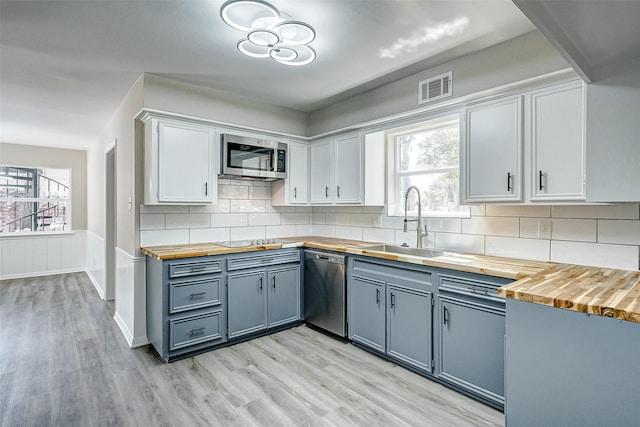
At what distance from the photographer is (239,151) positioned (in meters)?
3.40

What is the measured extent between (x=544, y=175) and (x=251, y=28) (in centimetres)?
205

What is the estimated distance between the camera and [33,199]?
6.16 metres

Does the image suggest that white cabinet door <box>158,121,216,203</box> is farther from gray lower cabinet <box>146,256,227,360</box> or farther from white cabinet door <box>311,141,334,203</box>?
white cabinet door <box>311,141,334,203</box>

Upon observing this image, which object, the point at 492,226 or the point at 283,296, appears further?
the point at 283,296

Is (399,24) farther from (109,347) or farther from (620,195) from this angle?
(109,347)

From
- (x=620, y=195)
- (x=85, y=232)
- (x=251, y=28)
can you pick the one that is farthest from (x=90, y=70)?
(x=85, y=232)

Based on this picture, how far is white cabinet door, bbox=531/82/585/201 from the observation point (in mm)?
2002

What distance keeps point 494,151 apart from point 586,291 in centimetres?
114

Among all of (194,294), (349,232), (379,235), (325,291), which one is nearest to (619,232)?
(379,235)

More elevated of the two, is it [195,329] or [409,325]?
[409,325]

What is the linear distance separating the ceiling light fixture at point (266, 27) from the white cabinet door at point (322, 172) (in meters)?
1.47

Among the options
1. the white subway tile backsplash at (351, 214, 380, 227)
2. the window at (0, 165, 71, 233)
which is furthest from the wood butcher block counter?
the window at (0, 165, 71, 233)

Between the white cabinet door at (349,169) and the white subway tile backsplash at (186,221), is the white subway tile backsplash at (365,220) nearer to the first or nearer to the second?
A: the white cabinet door at (349,169)

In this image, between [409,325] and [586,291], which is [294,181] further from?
[586,291]
